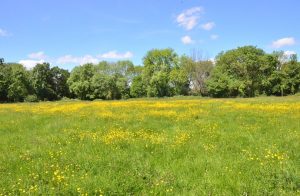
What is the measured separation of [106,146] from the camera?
13336 mm

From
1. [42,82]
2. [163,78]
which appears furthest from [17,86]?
[163,78]

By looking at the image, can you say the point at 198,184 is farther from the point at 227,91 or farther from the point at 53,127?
the point at 227,91

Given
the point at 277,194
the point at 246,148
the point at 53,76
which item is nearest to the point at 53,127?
the point at 246,148

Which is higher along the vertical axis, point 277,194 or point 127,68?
point 127,68

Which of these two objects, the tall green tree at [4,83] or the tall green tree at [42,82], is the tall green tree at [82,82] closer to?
the tall green tree at [42,82]

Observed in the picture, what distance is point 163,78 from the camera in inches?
4222

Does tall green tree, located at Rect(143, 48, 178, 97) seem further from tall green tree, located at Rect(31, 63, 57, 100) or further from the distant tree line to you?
tall green tree, located at Rect(31, 63, 57, 100)

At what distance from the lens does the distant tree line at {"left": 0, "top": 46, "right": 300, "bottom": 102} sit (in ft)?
316

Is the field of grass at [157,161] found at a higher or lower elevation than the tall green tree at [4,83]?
lower

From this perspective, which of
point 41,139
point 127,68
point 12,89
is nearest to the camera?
point 41,139

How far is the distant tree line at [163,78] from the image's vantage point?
96.3m

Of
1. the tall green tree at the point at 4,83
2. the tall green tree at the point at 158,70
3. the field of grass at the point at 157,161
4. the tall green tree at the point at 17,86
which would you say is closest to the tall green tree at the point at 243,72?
the tall green tree at the point at 158,70

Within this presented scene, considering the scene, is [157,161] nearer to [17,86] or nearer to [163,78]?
[17,86]

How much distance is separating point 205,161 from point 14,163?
5.76 meters
